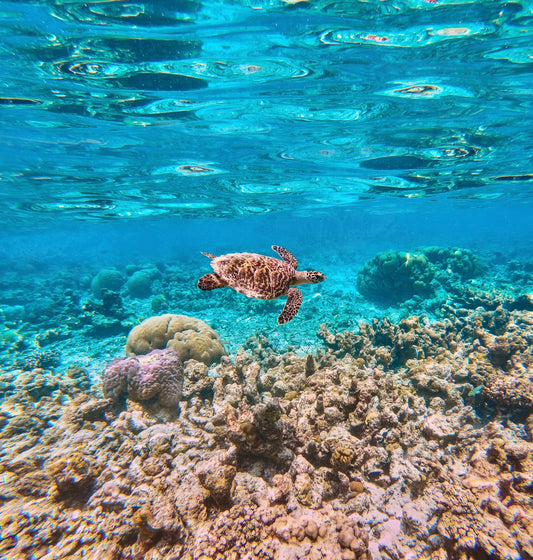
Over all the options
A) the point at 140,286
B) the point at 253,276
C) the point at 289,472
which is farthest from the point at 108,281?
the point at 289,472

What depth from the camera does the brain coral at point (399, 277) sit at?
1491cm

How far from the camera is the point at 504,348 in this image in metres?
6.48

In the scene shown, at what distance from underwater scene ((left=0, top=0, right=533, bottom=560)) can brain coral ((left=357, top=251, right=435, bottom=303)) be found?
152 mm

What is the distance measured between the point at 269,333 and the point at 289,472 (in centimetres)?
759

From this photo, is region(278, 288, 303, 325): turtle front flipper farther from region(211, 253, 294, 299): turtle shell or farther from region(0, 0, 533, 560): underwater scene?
region(211, 253, 294, 299): turtle shell

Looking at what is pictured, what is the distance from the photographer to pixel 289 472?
3.97 meters

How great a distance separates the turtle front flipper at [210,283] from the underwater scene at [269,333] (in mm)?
38

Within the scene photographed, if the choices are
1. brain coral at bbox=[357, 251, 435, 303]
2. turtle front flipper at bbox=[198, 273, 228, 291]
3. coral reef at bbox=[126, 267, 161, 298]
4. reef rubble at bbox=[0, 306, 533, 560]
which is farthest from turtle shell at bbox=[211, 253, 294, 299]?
coral reef at bbox=[126, 267, 161, 298]

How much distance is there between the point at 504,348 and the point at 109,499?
832 centimetres

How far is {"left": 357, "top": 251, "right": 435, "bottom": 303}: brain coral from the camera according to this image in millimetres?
14906

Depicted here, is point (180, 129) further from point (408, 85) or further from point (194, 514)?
point (194, 514)

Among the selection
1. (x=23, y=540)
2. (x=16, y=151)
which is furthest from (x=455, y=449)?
(x=16, y=151)

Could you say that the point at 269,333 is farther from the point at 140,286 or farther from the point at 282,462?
the point at 140,286

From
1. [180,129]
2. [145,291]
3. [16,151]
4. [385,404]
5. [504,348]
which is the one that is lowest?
[145,291]
